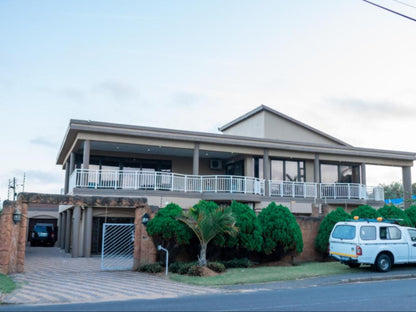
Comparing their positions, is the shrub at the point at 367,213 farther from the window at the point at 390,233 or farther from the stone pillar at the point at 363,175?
the stone pillar at the point at 363,175

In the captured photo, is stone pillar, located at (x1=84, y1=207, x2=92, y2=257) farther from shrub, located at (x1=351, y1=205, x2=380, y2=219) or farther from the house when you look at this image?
shrub, located at (x1=351, y1=205, x2=380, y2=219)

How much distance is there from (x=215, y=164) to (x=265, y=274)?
13636mm

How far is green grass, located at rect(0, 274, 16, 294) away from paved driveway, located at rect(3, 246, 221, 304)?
0.63 feet

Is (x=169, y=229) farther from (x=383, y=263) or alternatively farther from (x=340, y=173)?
(x=340, y=173)

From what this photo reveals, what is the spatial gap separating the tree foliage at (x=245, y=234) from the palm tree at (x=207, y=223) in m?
0.88

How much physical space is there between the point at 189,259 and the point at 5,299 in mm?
7095

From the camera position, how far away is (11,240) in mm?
14406

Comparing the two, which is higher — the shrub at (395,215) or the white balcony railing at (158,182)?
the white balcony railing at (158,182)

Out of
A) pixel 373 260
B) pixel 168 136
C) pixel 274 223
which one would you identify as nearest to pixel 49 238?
pixel 168 136

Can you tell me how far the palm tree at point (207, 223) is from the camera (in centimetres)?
1437

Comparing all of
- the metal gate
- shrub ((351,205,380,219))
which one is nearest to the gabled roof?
shrub ((351,205,380,219))

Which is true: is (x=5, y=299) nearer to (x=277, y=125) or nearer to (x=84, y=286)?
(x=84, y=286)

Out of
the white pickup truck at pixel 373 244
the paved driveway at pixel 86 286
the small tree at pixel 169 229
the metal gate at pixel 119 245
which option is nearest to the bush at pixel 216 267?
the small tree at pixel 169 229

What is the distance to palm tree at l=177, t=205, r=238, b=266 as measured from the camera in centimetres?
1437
